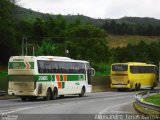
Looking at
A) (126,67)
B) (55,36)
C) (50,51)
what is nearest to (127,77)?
(126,67)

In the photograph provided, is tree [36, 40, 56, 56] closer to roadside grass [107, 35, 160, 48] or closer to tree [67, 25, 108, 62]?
tree [67, 25, 108, 62]

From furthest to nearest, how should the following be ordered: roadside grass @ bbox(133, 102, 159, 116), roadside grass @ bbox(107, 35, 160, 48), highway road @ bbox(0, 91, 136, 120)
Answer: roadside grass @ bbox(107, 35, 160, 48), highway road @ bbox(0, 91, 136, 120), roadside grass @ bbox(133, 102, 159, 116)

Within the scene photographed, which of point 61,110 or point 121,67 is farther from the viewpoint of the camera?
point 121,67

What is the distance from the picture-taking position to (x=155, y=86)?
65812 mm

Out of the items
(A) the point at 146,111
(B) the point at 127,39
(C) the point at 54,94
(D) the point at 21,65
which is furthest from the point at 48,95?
(B) the point at 127,39

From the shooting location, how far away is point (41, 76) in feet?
125

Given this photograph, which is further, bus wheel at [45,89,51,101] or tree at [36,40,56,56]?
tree at [36,40,56,56]

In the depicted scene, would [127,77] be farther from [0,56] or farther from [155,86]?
[0,56]

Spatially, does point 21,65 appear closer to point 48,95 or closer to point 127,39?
point 48,95

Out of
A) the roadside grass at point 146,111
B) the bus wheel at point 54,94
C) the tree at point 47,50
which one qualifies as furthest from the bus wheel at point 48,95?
the tree at point 47,50

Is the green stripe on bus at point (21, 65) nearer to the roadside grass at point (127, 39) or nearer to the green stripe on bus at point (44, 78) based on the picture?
the green stripe on bus at point (44, 78)

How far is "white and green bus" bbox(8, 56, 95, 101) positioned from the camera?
37250mm

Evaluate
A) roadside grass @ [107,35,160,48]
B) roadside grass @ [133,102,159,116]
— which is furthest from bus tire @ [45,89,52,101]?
roadside grass @ [107,35,160,48]

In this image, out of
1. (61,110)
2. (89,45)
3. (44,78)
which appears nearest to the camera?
(61,110)
